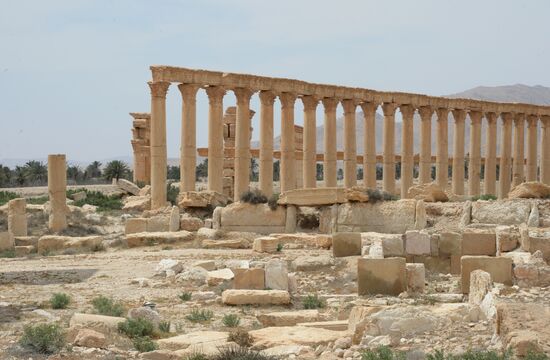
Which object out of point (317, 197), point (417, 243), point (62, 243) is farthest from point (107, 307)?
point (317, 197)

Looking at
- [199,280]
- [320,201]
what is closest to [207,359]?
[199,280]

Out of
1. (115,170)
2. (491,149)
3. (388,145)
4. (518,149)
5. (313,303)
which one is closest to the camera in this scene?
(313,303)

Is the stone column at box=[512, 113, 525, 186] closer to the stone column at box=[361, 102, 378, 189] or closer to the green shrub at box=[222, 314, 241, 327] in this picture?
the stone column at box=[361, 102, 378, 189]

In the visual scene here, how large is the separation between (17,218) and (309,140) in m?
17.2

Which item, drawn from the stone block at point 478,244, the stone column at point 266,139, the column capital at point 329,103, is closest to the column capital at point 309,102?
the column capital at point 329,103

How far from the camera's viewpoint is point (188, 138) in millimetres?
38094

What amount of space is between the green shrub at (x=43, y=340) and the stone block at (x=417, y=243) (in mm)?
10351

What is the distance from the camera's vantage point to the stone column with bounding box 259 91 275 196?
136ft

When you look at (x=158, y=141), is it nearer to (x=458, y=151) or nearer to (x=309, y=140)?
(x=309, y=140)

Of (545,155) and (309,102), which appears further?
(545,155)

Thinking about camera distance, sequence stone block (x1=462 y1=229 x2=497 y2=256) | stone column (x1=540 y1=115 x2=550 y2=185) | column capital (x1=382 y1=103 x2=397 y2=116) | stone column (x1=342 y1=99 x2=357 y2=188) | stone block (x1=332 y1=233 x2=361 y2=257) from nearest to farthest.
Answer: stone block (x1=462 y1=229 x2=497 y2=256)
stone block (x1=332 y1=233 x2=361 y2=257)
stone column (x1=342 y1=99 x2=357 y2=188)
column capital (x1=382 y1=103 x2=397 y2=116)
stone column (x1=540 y1=115 x2=550 y2=185)

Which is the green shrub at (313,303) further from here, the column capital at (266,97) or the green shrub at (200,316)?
the column capital at (266,97)

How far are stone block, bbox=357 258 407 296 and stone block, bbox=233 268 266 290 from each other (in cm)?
213

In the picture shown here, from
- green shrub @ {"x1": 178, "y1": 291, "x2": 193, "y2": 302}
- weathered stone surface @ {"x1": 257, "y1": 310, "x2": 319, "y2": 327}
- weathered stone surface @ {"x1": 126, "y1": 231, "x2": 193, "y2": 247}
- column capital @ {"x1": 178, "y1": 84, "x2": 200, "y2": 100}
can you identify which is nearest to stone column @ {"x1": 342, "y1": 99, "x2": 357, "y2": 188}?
column capital @ {"x1": 178, "y1": 84, "x2": 200, "y2": 100}
